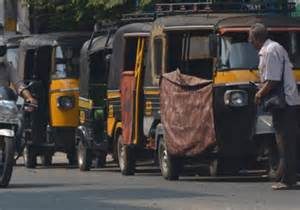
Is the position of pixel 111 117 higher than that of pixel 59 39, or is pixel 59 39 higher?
pixel 59 39

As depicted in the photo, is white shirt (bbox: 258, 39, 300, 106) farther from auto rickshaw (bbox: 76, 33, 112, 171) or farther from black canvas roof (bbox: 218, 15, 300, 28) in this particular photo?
auto rickshaw (bbox: 76, 33, 112, 171)

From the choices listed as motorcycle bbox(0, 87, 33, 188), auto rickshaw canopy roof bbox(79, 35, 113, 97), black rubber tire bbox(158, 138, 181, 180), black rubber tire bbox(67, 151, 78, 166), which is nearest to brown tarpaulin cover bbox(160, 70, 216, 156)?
black rubber tire bbox(158, 138, 181, 180)

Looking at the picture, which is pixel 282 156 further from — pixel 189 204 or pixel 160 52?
pixel 160 52

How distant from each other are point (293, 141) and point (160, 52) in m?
3.94

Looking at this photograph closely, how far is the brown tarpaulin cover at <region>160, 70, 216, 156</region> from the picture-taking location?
49.8ft

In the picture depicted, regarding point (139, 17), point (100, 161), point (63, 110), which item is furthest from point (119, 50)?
point (100, 161)

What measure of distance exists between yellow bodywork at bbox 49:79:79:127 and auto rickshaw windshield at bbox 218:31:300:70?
622 centimetres

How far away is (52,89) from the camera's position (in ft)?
69.7

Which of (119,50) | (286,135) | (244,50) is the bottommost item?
(286,135)

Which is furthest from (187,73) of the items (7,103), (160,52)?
(7,103)

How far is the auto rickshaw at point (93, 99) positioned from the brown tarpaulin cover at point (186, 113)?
142 inches

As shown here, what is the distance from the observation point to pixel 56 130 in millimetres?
21297

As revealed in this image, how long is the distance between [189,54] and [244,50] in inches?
49.8

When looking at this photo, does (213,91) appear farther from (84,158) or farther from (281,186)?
(84,158)
